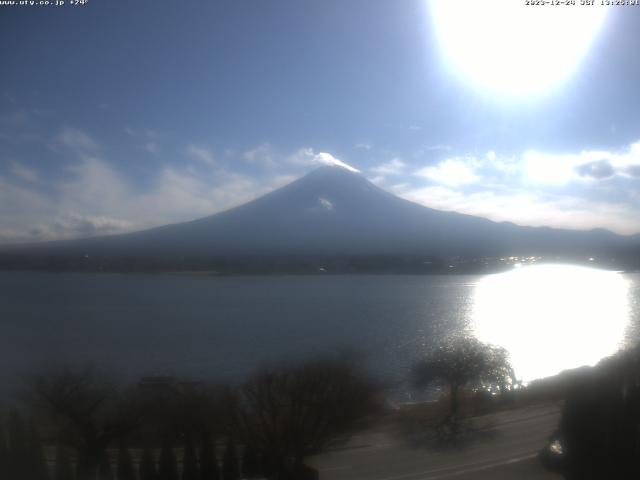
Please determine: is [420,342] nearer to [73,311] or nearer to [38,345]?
[38,345]

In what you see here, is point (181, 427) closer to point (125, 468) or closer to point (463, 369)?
point (125, 468)

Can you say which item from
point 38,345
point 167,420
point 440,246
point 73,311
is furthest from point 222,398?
point 440,246

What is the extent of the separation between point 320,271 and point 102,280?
3.26m

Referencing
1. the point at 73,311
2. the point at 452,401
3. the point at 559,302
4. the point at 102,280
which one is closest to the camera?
the point at 452,401

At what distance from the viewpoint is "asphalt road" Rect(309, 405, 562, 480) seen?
104 inches

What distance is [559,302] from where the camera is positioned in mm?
6637

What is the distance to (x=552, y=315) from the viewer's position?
230 inches

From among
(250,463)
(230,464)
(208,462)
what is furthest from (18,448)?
(250,463)

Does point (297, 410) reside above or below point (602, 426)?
above

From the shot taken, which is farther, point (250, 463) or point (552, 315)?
point (552, 315)

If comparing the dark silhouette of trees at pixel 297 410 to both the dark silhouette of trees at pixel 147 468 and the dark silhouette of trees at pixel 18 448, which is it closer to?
the dark silhouette of trees at pixel 147 468

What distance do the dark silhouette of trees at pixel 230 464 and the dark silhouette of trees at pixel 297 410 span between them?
9cm

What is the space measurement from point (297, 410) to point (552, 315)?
4153 millimetres

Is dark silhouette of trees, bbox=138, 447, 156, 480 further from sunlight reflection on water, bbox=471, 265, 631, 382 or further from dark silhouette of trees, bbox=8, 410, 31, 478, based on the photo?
sunlight reflection on water, bbox=471, 265, 631, 382
